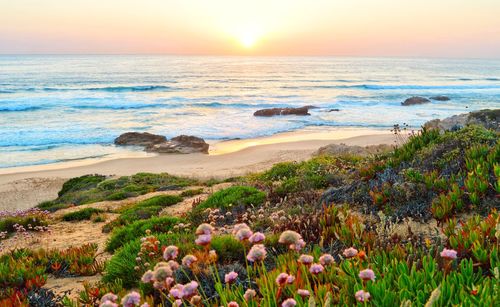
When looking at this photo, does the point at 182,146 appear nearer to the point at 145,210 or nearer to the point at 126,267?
the point at 145,210

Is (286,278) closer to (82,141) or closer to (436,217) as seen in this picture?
(436,217)

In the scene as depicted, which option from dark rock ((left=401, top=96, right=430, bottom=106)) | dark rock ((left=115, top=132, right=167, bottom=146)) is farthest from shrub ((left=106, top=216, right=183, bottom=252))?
dark rock ((left=401, top=96, right=430, bottom=106))

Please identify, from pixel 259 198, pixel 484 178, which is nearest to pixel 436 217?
pixel 484 178

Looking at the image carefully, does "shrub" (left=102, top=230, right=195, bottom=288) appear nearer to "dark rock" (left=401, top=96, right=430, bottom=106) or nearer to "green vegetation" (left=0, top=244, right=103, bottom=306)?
"green vegetation" (left=0, top=244, right=103, bottom=306)

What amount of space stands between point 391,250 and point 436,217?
6.01 ft

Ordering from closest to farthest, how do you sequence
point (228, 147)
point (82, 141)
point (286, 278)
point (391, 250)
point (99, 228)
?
point (286, 278) < point (391, 250) < point (99, 228) < point (228, 147) < point (82, 141)

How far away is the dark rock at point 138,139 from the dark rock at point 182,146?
1.15m

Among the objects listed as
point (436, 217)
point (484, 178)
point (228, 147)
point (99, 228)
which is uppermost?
point (484, 178)

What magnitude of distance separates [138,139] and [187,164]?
8.89 metres

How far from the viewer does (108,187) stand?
65.2 feet

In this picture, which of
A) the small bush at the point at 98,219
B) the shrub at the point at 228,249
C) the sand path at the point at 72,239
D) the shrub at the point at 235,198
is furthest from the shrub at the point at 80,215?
the shrub at the point at 228,249

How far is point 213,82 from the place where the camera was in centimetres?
9031

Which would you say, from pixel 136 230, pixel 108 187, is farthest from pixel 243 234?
pixel 108 187

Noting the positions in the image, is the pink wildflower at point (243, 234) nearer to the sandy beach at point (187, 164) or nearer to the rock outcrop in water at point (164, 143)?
the sandy beach at point (187, 164)
